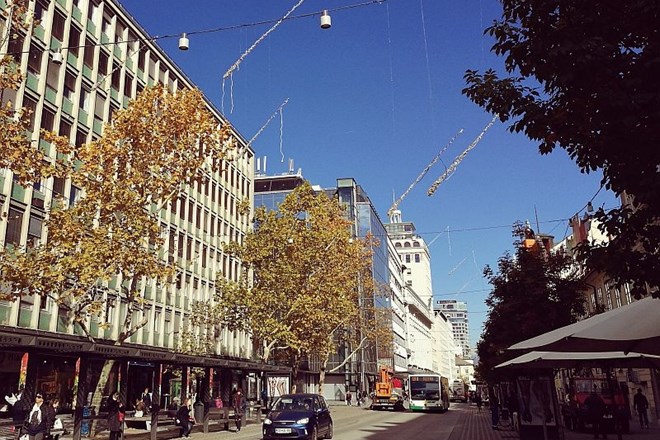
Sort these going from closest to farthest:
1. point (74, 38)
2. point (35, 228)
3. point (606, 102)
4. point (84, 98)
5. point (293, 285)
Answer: point (606, 102), point (35, 228), point (74, 38), point (84, 98), point (293, 285)

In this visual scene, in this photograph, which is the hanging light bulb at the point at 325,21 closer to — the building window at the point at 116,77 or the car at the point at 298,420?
the car at the point at 298,420

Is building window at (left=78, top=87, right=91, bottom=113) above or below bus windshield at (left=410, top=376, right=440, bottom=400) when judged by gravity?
above

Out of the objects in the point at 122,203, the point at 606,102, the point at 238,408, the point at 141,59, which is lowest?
the point at 238,408

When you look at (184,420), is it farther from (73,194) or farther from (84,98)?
(84,98)

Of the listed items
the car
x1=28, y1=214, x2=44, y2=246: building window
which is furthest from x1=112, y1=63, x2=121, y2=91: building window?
the car

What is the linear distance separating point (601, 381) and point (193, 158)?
70.2 feet

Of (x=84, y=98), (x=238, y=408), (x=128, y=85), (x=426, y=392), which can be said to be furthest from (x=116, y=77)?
(x=426, y=392)

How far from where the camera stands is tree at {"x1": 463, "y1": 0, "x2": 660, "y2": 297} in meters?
6.28

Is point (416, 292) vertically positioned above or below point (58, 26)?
above

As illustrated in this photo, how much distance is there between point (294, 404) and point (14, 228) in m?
17.9

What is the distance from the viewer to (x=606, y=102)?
630cm

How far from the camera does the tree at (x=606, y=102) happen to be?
628cm

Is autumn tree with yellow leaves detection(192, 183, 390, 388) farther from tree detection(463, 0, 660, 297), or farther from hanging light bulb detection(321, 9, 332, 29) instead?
tree detection(463, 0, 660, 297)

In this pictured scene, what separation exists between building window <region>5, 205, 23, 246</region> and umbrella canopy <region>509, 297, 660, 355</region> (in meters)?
27.3
